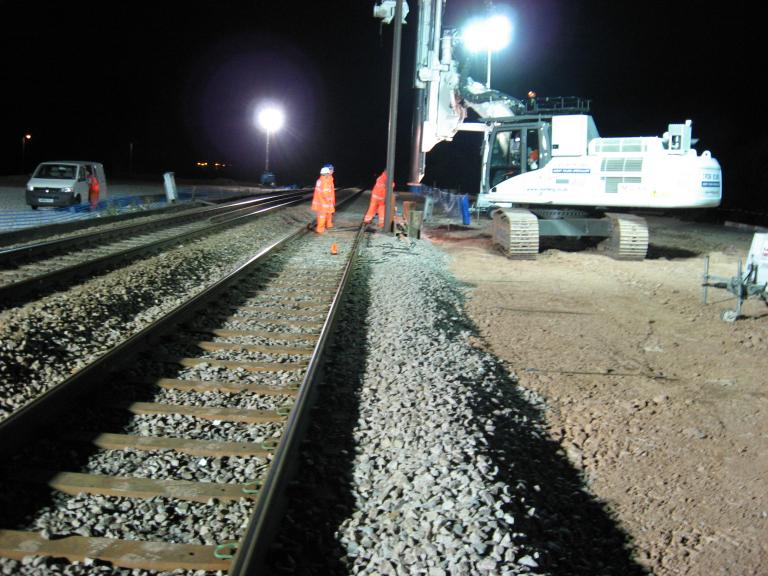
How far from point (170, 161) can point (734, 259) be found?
80856 millimetres

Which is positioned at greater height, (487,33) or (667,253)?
(487,33)

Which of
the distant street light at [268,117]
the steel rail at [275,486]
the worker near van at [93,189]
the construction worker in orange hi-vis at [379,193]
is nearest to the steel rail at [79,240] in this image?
the worker near van at [93,189]

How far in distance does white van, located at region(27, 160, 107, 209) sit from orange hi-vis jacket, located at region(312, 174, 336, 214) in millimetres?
8880

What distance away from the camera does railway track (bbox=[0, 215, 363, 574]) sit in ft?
11.1

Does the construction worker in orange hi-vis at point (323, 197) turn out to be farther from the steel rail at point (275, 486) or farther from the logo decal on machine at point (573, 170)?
the steel rail at point (275, 486)

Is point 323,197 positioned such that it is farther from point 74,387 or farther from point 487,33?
point 74,387

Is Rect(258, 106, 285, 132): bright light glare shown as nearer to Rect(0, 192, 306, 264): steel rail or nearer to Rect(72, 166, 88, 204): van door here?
Rect(72, 166, 88, 204): van door

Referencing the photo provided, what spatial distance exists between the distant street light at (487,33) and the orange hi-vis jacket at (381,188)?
384cm

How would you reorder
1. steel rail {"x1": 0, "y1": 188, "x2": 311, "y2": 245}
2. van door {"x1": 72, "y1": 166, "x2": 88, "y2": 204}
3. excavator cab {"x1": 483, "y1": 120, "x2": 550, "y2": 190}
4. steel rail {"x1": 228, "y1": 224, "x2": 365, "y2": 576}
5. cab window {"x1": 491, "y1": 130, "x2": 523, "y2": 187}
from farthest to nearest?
1. van door {"x1": 72, "y1": 166, "x2": 88, "y2": 204}
2. cab window {"x1": 491, "y1": 130, "x2": 523, "y2": 187}
3. excavator cab {"x1": 483, "y1": 120, "x2": 550, "y2": 190}
4. steel rail {"x1": 0, "y1": 188, "x2": 311, "y2": 245}
5. steel rail {"x1": 228, "y1": 224, "x2": 365, "y2": 576}

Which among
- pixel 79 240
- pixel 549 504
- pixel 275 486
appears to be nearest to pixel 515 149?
pixel 79 240

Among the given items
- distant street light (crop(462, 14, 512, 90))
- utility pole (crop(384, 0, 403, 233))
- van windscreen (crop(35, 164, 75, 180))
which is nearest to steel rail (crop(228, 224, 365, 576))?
utility pole (crop(384, 0, 403, 233))

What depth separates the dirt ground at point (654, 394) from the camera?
4328 mm

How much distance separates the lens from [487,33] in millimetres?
19031

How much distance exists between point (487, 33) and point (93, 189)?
13.8m
